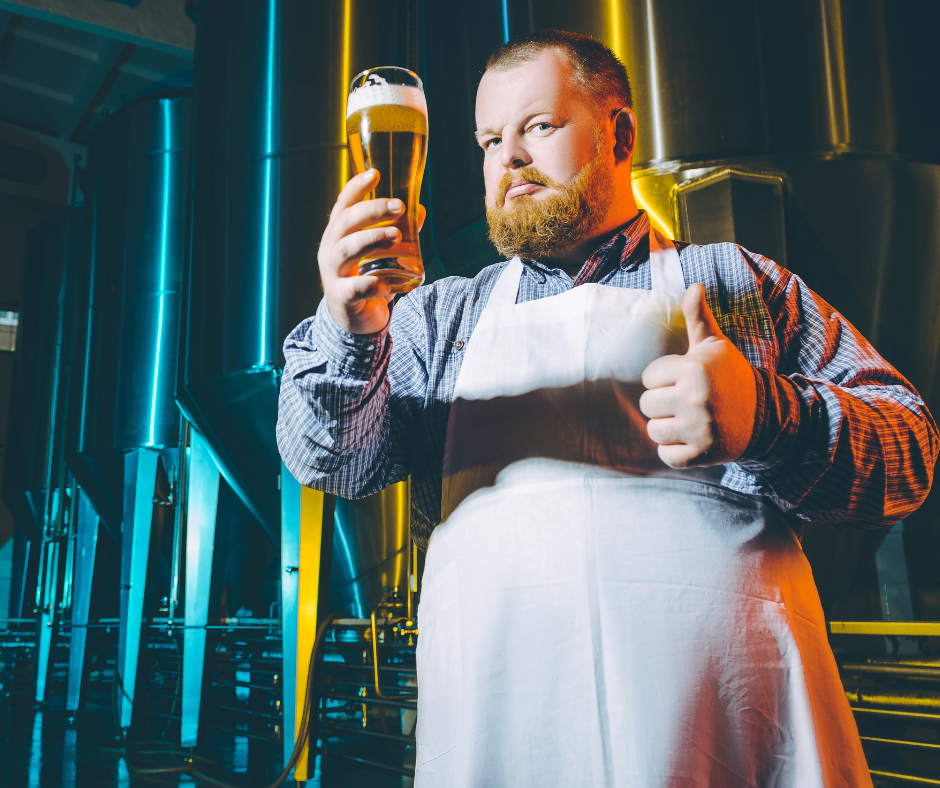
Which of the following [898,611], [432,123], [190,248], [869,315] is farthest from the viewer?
[190,248]

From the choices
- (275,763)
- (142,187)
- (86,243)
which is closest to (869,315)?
(275,763)

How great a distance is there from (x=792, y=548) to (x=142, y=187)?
4.95 meters

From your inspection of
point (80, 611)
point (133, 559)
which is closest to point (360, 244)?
point (133, 559)

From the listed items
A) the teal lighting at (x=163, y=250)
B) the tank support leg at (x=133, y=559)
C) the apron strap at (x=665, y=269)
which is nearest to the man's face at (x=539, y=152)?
the apron strap at (x=665, y=269)

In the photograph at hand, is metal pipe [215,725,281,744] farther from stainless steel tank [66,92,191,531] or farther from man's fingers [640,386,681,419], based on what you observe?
man's fingers [640,386,681,419]

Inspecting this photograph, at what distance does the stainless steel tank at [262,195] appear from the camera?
2.79 m

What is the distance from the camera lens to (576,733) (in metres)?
0.75

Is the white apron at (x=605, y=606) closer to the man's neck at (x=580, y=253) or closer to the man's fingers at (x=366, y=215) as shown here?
the man's neck at (x=580, y=253)

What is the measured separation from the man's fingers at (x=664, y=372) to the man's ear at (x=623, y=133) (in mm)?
422

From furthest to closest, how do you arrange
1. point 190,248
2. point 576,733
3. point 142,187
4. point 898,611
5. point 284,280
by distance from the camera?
point 142,187
point 190,248
point 284,280
point 898,611
point 576,733

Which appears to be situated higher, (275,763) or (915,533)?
(915,533)

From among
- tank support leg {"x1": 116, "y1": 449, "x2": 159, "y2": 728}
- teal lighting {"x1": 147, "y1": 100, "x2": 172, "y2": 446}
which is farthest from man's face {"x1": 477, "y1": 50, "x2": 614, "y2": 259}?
teal lighting {"x1": 147, "y1": 100, "x2": 172, "y2": 446}

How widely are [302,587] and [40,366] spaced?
226 inches

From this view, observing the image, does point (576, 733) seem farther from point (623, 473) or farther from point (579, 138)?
point (579, 138)
